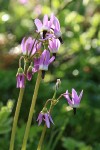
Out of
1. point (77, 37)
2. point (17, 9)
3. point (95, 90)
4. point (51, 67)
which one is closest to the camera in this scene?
point (95, 90)

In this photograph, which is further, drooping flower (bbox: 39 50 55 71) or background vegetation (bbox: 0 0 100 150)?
background vegetation (bbox: 0 0 100 150)

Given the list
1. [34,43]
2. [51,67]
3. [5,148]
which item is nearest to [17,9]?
[51,67]

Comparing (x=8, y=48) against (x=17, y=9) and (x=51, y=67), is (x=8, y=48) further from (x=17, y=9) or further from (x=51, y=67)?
(x=17, y=9)

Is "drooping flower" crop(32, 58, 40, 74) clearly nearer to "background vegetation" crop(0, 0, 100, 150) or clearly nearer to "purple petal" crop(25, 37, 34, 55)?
"purple petal" crop(25, 37, 34, 55)

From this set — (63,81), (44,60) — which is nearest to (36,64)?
(44,60)

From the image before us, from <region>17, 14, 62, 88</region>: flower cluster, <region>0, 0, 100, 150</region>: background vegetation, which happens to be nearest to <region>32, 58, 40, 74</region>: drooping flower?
<region>17, 14, 62, 88</region>: flower cluster

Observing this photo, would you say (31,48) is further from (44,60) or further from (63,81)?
(63,81)
